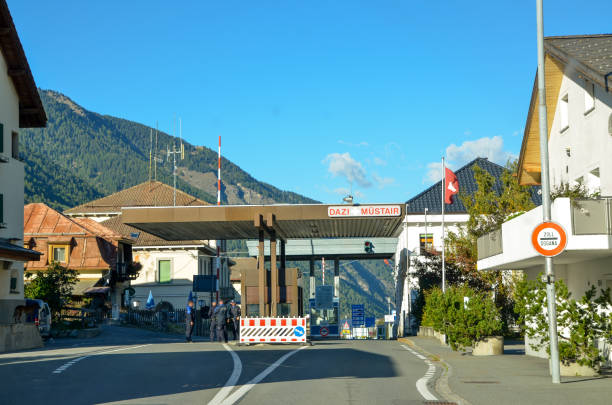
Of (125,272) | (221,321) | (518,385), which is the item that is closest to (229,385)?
(518,385)

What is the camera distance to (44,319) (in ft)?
120

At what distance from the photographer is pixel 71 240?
61312 millimetres

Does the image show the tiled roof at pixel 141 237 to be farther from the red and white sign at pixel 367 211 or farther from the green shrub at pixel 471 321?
the green shrub at pixel 471 321

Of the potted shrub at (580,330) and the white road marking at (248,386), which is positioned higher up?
the potted shrub at (580,330)

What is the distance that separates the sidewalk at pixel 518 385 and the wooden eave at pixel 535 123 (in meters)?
9.00

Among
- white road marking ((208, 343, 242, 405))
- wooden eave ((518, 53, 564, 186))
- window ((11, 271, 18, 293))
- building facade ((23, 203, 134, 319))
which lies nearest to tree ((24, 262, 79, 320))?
window ((11, 271, 18, 293))

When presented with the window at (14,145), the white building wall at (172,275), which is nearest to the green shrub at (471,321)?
the window at (14,145)

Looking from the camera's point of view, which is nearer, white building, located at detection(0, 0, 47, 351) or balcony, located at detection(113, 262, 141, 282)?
white building, located at detection(0, 0, 47, 351)

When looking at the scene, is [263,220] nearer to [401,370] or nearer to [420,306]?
[420,306]

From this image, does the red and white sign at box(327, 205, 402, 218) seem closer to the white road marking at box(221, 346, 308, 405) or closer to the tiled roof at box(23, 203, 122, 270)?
the white road marking at box(221, 346, 308, 405)

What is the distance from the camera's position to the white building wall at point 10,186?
35812 millimetres

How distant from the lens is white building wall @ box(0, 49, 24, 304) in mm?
35812

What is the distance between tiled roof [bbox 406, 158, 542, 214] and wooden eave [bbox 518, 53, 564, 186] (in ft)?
119

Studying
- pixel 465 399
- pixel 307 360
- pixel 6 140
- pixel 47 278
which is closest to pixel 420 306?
pixel 47 278
